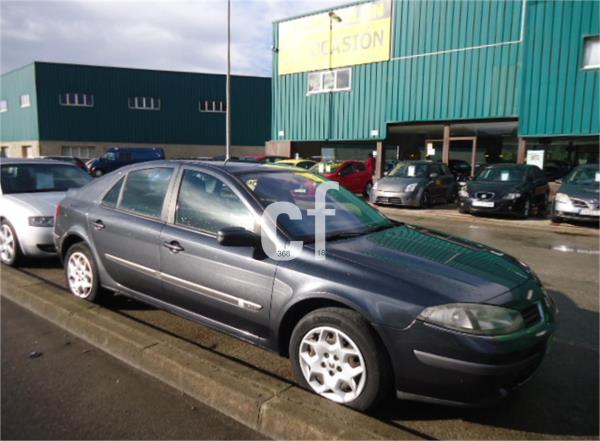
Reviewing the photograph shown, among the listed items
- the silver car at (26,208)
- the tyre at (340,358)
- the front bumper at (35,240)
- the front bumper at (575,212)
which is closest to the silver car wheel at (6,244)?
the silver car at (26,208)

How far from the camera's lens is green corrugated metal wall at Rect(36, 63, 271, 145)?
34.8m

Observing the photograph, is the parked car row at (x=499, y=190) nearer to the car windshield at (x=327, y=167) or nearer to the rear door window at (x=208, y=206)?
the car windshield at (x=327, y=167)

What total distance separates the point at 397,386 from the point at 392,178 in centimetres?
1211

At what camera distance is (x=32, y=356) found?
11.2ft

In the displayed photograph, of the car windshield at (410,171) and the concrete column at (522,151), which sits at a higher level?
the concrete column at (522,151)

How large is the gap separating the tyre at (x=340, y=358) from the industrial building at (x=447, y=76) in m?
15.2

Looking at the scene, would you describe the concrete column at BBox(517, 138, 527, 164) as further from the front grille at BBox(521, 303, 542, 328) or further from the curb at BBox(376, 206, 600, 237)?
the front grille at BBox(521, 303, 542, 328)

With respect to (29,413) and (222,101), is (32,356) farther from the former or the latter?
(222,101)

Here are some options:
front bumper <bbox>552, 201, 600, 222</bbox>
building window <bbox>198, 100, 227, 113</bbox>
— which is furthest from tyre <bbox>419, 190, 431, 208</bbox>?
building window <bbox>198, 100, 227, 113</bbox>

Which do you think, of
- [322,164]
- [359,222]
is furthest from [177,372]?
[322,164]

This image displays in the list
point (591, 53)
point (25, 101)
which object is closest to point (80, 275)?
point (591, 53)

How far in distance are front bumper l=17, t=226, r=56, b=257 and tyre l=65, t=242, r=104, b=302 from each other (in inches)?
53.8

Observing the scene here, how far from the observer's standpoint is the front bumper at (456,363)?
7.54 ft

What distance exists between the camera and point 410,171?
14.3 meters
